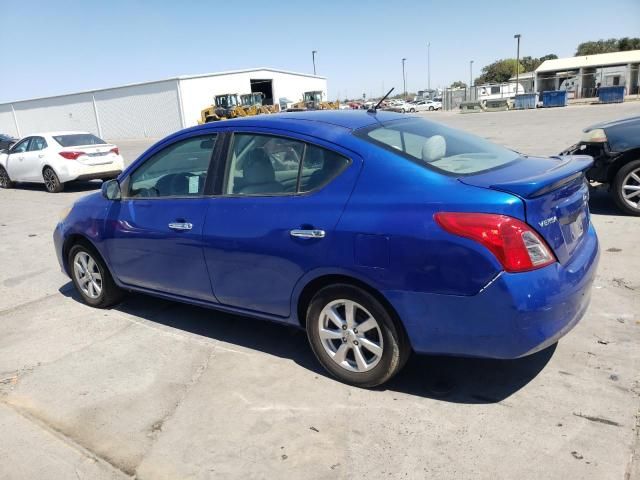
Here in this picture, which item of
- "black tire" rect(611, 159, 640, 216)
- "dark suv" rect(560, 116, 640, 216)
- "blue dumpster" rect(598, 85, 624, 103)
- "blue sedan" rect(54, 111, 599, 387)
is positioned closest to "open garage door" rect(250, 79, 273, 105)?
"blue dumpster" rect(598, 85, 624, 103)

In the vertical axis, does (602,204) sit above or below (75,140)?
below

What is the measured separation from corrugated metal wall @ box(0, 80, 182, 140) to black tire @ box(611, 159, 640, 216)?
132 feet

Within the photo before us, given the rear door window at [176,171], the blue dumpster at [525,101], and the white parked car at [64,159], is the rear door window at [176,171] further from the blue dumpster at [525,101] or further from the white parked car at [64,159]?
the blue dumpster at [525,101]

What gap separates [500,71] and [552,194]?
10200 cm

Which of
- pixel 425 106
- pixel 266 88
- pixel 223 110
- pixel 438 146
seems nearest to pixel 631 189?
pixel 438 146

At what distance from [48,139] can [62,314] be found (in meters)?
9.81

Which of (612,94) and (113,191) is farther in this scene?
(612,94)

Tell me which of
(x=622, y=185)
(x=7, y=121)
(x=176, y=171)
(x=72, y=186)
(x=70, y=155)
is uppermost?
(x=7, y=121)

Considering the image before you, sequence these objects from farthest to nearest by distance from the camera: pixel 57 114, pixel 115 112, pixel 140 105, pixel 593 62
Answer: pixel 57 114 < pixel 593 62 < pixel 115 112 < pixel 140 105

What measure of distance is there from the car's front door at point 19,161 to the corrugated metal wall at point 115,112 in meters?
29.6

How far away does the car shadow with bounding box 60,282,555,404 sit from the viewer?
129 inches

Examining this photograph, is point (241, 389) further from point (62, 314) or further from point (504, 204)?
point (62, 314)

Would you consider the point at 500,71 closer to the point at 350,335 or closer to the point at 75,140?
the point at 75,140

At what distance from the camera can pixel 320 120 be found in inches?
143
